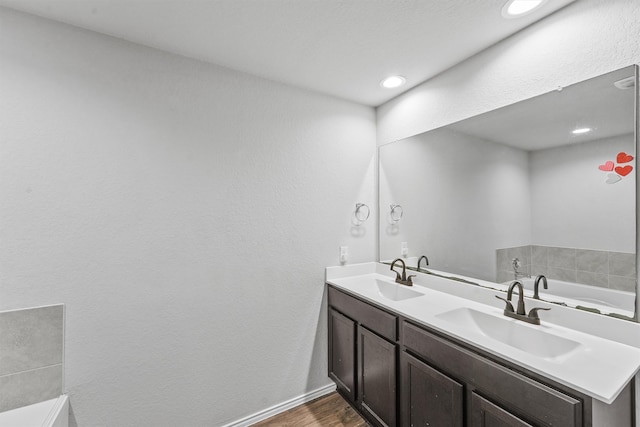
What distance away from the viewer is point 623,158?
1262 mm

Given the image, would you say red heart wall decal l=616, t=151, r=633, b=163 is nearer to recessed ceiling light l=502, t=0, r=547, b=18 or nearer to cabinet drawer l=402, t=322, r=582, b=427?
recessed ceiling light l=502, t=0, r=547, b=18

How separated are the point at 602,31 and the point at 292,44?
1.55 metres

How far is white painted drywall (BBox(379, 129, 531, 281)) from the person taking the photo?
1735mm

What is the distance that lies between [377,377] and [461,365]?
69 cm

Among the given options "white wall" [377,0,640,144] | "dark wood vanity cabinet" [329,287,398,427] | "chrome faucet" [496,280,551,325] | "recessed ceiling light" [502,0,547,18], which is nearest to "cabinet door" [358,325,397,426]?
"dark wood vanity cabinet" [329,287,398,427]

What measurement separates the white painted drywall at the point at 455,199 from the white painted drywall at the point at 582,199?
2.9 inches

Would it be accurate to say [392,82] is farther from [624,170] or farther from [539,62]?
[624,170]

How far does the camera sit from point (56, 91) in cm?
151

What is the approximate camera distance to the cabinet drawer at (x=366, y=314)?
1.74 meters

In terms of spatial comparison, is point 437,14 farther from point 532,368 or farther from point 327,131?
point 532,368

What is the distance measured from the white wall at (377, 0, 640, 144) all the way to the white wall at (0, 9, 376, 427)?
2.84 feet

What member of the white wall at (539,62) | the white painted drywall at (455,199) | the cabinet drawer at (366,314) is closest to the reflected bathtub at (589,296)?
the white painted drywall at (455,199)

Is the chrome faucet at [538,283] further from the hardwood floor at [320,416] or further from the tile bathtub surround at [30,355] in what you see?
the tile bathtub surround at [30,355]

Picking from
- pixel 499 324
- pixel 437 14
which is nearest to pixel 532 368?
pixel 499 324
